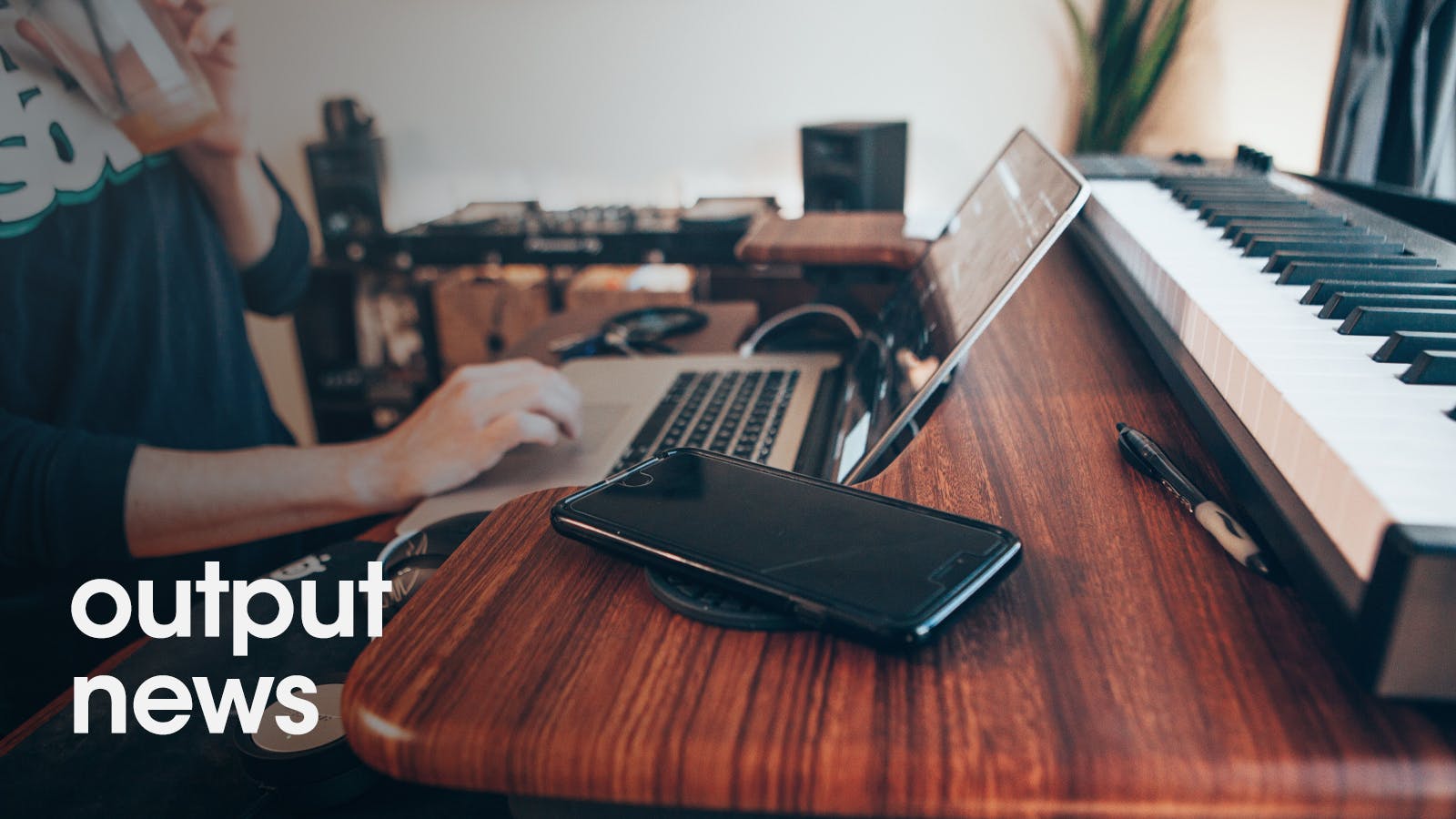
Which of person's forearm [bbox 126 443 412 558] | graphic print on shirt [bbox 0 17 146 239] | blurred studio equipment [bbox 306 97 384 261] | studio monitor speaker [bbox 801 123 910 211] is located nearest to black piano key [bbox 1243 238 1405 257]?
person's forearm [bbox 126 443 412 558]

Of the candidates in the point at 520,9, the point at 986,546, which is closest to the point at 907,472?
the point at 986,546

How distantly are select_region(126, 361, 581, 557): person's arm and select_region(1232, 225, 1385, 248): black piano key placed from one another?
1.81 ft

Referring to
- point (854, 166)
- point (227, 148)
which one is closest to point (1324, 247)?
point (227, 148)

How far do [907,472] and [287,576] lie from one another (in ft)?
1.50

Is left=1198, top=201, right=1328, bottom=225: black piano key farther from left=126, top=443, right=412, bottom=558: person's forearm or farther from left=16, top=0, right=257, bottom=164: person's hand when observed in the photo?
left=16, top=0, right=257, bottom=164: person's hand

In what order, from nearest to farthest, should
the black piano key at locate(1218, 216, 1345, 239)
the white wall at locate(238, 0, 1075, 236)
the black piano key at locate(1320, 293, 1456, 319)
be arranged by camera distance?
the black piano key at locate(1320, 293, 1456, 319) → the black piano key at locate(1218, 216, 1345, 239) → the white wall at locate(238, 0, 1075, 236)

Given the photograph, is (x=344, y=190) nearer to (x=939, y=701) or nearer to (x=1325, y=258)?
(x=1325, y=258)

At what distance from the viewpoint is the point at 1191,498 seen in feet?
1.40

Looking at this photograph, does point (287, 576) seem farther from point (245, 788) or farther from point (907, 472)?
point (907, 472)

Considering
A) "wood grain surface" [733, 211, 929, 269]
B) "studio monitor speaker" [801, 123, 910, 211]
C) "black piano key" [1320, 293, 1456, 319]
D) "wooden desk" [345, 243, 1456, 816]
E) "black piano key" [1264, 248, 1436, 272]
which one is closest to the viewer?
"wooden desk" [345, 243, 1456, 816]

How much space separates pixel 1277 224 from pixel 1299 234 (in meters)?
0.04

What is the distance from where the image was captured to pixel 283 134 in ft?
10.5

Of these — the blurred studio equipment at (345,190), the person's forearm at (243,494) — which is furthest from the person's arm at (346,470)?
the blurred studio equipment at (345,190)

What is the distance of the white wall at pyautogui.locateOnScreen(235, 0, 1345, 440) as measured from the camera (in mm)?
2621
